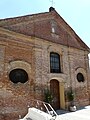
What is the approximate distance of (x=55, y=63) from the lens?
1462cm

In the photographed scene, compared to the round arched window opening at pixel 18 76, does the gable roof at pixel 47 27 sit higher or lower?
higher

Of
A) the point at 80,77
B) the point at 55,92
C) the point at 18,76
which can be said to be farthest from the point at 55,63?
the point at 18,76

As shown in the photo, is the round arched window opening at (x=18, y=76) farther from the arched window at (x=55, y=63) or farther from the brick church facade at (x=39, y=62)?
the arched window at (x=55, y=63)

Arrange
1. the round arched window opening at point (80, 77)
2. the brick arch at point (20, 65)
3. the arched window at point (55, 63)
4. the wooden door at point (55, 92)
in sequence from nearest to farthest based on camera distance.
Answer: the brick arch at point (20, 65)
the wooden door at point (55, 92)
the arched window at point (55, 63)
the round arched window opening at point (80, 77)

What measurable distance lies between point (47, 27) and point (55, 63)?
308cm

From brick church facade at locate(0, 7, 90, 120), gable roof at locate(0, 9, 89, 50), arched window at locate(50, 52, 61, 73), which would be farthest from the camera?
arched window at locate(50, 52, 61, 73)

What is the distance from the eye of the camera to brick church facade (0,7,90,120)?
36.6 feet

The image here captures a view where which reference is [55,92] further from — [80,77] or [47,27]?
[47,27]

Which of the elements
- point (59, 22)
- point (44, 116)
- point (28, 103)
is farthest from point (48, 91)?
point (59, 22)

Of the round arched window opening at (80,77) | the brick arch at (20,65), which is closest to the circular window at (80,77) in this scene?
the round arched window opening at (80,77)

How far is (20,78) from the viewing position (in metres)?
11.8

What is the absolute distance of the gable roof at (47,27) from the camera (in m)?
12.2

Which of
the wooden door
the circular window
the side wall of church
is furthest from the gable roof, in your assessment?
the wooden door

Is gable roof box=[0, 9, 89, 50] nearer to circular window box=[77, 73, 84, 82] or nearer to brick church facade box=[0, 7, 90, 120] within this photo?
brick church facade box=[0, 7, 90, 120]
